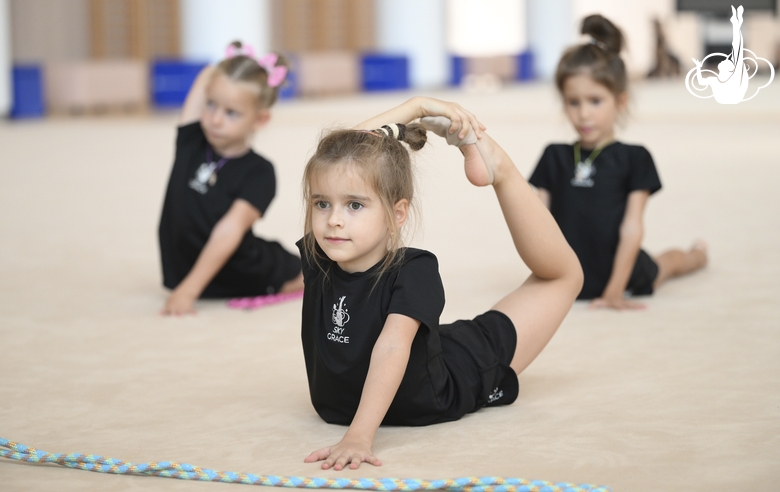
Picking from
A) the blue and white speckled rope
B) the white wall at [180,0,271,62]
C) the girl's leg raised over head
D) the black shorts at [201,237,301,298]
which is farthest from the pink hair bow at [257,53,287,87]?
the white wall at [180,0,271,62]

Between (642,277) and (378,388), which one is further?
(642,277)

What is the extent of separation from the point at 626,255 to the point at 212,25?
10861 mm

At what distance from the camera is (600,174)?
309 cm

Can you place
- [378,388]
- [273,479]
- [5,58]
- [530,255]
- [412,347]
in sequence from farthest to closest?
1. [5,58]
2. [530,255]
3. [412,347]
4. [378,388]
5. [273,479]

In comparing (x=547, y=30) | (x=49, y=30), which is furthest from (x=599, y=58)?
(x=547, y=30)

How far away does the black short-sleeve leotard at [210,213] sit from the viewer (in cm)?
309

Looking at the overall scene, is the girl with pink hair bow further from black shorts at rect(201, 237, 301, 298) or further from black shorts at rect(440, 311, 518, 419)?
black shorts at rect(440, 311, 518, 419)

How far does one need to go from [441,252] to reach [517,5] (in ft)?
58.0

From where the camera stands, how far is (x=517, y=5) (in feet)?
67.3

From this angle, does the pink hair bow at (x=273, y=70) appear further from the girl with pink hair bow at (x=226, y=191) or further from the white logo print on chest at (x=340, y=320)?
the white logo print on chest at (x=340, y=320)

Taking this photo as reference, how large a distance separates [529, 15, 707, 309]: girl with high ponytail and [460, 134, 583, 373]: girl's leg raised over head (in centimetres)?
96

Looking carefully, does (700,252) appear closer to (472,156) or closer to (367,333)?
(472,156)

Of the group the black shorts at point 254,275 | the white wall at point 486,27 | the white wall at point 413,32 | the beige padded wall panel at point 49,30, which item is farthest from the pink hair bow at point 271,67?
the white wall at point 486,27

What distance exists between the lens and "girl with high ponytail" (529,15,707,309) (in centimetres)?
303
